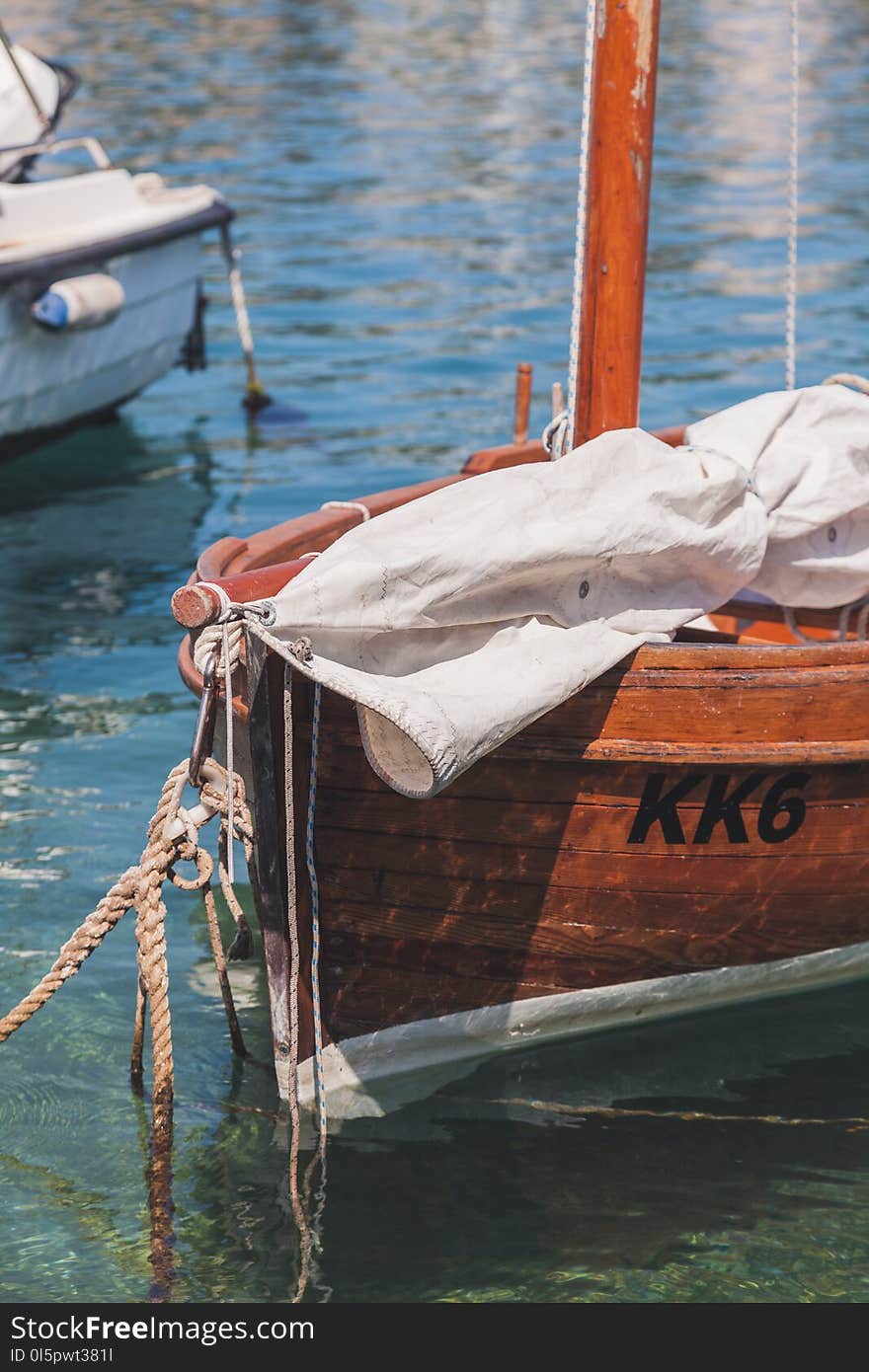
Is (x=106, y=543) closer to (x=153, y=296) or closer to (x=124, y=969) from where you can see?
(x=153, y=296)

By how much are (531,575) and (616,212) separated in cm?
132

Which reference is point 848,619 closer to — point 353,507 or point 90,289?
point 353,507

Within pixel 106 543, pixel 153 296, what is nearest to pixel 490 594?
pixel 106 543

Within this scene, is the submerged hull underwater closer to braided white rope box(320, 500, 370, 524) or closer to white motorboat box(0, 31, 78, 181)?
braided white rope box(320, 500, 370, 524)

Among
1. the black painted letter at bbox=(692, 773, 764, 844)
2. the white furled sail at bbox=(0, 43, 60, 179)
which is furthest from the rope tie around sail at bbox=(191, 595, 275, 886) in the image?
the white furled sail at bbox=(0, 43, 60, 179)

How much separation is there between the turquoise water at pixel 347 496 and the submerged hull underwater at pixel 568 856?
1.03ft

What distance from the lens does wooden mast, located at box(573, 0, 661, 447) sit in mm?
5145

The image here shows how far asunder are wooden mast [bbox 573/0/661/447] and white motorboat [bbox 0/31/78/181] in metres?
6.79

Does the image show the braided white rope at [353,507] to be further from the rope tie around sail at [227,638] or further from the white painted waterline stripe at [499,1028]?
the white painted waterline stripe at [499,1028]

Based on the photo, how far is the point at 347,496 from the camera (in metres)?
11.4

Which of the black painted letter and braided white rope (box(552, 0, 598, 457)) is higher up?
braided white rope (box(552, 0, 598, 457))

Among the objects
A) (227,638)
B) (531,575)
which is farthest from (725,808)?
(227,638)

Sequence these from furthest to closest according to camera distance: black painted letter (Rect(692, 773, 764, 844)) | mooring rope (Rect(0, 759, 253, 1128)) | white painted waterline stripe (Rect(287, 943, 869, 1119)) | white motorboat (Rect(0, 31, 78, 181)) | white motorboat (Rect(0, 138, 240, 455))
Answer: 1. white motorboat (Rect(0, 31, 78, 181))
2. white motorboat (Rect(0, 138, 240, 455))
3. white painted waterline stripe (Rect(287, 943, 869, 1119))
4. black painted letter (Rect(692, 773, 764, 844))
5. mooring rope (Rect(0, 759, 253, 1128))

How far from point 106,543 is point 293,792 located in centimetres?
626
